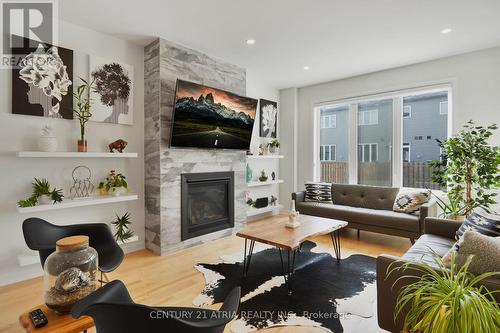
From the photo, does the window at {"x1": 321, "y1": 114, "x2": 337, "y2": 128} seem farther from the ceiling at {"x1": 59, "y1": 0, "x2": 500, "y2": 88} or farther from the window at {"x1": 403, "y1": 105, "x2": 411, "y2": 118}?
the ceiling at {"x1": 59, "y1": 0, "x2": 500, "y2": 88}

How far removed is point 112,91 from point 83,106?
41cm

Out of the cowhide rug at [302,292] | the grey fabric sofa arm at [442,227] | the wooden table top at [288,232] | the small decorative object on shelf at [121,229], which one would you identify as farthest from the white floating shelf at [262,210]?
the grey fabric sofa arm at [442,227]

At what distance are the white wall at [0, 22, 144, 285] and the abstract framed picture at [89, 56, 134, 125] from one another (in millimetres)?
75

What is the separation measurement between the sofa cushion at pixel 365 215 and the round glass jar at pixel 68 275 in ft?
11.7

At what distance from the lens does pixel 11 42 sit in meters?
2.61

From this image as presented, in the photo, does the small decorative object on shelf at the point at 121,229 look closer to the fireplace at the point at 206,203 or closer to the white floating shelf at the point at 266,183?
the fireplace at the point at 206,203

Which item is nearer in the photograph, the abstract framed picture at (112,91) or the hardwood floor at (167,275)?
the hardwood floor at (167,275)

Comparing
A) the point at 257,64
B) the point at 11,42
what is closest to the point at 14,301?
the point at 11,42

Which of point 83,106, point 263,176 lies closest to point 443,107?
point 263,176

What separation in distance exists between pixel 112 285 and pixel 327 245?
320cm

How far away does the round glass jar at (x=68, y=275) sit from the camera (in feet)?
4.32

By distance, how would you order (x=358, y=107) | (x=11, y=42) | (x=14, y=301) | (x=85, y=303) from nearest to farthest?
1. (x=85, y=303)
2. (x=14, y=301)
3. (x=11, y=42)
4. (x=358, y=107)

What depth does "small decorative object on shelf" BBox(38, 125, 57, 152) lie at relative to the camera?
267 cm

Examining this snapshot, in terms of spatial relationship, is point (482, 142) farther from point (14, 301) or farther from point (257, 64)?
point (14, 301)
